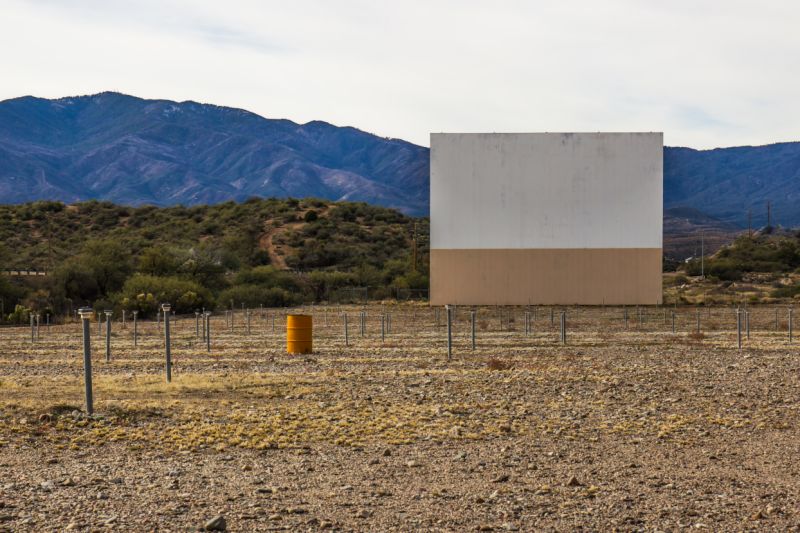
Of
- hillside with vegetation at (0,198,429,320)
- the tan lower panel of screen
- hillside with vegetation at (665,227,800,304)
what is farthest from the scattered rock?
hillside with vegetation at (665,227,800,304)

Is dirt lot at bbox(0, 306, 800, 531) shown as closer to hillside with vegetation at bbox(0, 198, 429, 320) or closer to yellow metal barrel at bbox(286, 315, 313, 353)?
yellow metal barrel at bbox(286, 315, 313, 353)

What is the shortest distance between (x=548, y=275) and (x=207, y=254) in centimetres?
2017

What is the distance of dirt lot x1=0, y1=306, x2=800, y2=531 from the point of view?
320 inches

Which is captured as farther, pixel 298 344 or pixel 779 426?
pixel 298 344

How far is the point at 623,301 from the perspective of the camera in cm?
4678

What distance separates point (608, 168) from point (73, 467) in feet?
127

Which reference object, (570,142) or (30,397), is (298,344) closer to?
(30,397)

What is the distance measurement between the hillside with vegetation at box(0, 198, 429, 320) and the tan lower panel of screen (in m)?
9.65

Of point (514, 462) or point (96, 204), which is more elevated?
point (96, 204)

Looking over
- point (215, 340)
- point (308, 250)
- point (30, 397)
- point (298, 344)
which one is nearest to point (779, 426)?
point (30, 397)

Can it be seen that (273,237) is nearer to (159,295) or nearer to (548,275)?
(159,295)

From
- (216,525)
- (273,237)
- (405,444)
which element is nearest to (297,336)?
(405,444)

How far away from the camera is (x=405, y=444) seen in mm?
11219

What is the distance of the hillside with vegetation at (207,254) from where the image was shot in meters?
47.1
